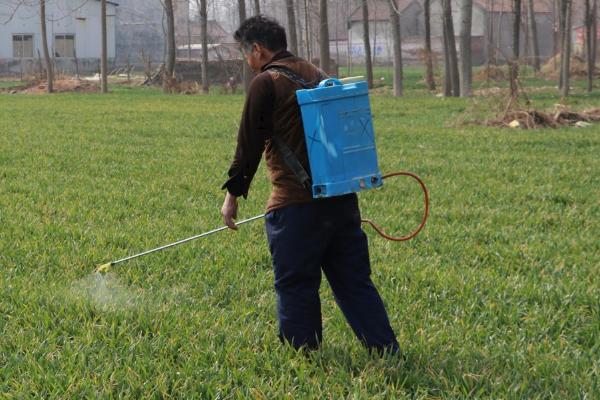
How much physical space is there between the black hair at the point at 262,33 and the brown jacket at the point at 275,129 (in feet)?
0.20

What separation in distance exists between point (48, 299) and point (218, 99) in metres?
25.9

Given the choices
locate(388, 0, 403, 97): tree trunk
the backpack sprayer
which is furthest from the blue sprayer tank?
locate(388, 0, 403, 97): tree trunk

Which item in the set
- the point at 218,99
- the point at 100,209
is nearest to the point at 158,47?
the point at 218,99

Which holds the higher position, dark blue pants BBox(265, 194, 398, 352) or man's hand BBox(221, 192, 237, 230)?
man's hand BBox(221, 192, 237, 230)

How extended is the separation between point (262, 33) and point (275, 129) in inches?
17.6

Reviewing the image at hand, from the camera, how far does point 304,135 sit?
3.87 metres

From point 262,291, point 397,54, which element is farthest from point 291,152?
→ point 397,54

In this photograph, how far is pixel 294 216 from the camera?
152 inches

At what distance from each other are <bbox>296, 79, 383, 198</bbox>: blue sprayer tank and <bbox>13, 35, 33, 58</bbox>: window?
A: 61462mm

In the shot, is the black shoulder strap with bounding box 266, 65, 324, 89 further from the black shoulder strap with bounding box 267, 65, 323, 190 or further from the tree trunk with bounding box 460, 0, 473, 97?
the tree trunk with bounding box 460, 0, 473, 97

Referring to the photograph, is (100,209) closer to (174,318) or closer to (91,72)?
(174,318)

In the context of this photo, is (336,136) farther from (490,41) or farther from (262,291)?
(490,41)

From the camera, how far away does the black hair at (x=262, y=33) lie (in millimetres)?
3912

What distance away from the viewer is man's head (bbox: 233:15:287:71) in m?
3.91
